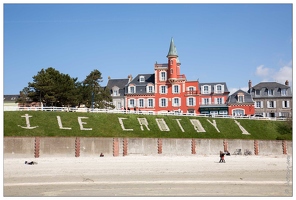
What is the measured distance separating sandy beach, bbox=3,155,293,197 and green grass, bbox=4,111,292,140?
7679 mm

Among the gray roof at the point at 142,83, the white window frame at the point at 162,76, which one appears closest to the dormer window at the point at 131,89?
the gray roof at the point at 142,83

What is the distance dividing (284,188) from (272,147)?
30225 millimetres

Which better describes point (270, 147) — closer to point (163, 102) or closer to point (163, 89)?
point (163, 102)

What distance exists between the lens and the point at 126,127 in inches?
2290

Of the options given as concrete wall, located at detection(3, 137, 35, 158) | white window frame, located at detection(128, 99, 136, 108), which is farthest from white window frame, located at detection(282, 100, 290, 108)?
concrete wall, located at detection(3, 137, 35, 158)

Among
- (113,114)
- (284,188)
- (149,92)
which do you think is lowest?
(284,188)

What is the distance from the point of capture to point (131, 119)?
6153 centimetres

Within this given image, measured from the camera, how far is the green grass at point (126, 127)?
172ft

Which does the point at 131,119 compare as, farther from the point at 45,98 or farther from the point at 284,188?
the point at 284,188

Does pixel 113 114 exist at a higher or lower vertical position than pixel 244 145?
higher

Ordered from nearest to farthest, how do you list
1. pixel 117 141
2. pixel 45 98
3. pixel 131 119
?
pixel 117 141
pixel 131 119
pixel 45 98

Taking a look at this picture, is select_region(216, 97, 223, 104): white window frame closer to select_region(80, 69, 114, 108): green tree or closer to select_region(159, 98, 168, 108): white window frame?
select_region(159, 98, 168, 108): white window frame

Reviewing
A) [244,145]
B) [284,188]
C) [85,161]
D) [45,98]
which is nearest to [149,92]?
[45,98]

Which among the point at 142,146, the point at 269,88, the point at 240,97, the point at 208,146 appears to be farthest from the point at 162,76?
the point at 142,146
